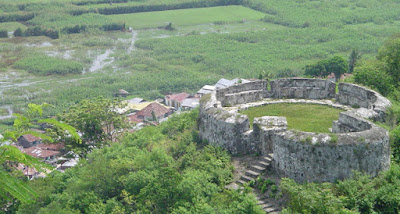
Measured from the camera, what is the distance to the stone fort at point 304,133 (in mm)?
17938

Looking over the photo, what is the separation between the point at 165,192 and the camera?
62.4 feet

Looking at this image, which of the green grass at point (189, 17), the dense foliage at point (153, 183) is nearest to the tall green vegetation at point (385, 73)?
the dense foliage at point (153, 183)

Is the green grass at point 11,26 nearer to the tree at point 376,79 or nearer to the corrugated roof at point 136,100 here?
the corrugated roof at point 136,100

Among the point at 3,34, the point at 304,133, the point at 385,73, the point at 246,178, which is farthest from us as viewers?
the point at 3,34

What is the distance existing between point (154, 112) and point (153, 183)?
3864cm

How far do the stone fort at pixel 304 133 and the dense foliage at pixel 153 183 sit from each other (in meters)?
1.00

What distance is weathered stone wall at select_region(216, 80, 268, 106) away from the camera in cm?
2459

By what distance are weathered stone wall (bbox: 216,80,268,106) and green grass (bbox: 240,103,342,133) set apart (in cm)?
94

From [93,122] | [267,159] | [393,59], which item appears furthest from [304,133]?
[93,122]

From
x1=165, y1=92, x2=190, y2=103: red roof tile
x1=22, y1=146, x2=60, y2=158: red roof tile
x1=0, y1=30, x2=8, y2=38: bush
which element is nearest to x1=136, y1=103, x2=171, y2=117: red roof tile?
x1=165, y1=92, x2=190, y2=103: red roof tile

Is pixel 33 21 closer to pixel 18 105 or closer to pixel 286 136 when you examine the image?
pixel 18 105

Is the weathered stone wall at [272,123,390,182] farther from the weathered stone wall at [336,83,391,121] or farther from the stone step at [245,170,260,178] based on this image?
the weathered stone wall at [336,83,391,121]

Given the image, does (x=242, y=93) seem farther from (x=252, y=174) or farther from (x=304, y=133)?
(x=304, y=133)

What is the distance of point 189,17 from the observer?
10250cm
